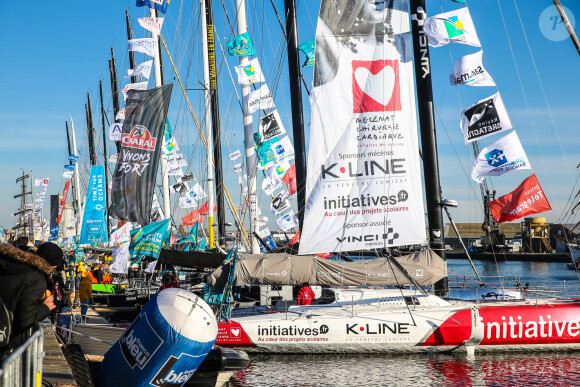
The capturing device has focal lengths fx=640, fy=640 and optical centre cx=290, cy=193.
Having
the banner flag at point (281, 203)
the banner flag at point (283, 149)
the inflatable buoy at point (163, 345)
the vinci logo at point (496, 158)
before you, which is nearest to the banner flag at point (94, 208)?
the banner flag at point (281, 203)

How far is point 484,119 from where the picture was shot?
17.8 meters

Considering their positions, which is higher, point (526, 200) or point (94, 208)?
point (94, 208)

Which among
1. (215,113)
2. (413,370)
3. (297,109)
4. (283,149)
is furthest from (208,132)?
(413,370)

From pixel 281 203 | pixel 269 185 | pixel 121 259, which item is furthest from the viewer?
pixel 269 185

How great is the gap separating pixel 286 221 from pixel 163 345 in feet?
74.9

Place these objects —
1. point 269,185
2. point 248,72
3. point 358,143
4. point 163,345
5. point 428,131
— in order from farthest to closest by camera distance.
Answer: point 269,185 < point 248,72 < point 428,131 < point 358,143 < point 163,345

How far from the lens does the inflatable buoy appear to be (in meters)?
9.95

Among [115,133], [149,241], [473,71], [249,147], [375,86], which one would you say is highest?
[115,133]

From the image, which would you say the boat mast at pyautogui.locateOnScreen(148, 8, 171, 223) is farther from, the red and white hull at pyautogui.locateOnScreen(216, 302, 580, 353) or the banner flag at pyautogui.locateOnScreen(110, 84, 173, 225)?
the red and white hull at pyautogui.locateOnScreen(216, 302, 580, 353)

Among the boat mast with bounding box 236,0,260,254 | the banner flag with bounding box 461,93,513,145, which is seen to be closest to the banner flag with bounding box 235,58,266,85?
the boat mast with bounding box 236,0,260,254

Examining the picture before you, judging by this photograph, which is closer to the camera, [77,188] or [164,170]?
[164,170]

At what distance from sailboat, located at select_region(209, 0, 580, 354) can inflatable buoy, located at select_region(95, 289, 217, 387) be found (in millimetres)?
6154

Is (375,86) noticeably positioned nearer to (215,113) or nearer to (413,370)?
(413,370)

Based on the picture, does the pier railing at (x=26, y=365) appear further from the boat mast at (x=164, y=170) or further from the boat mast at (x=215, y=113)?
the boat mast at (x=215, y=113)
